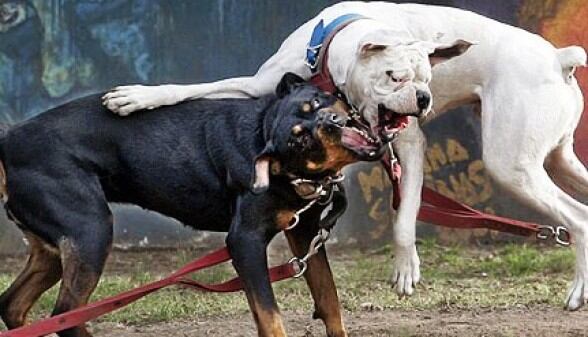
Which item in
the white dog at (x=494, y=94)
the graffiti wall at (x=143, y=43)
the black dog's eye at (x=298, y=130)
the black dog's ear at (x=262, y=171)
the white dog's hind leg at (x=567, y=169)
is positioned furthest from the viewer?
the graffiti wall at (x=143, y=43)

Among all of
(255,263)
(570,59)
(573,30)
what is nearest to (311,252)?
(255,263)

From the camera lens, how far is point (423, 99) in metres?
5.79

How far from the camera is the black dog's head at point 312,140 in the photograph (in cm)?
575

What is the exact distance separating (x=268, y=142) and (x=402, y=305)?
2440mm

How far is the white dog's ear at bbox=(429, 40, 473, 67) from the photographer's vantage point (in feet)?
20.3

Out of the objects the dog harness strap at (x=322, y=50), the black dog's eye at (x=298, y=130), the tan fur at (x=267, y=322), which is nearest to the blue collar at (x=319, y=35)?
the dog harness strap at (x=322, y=50)

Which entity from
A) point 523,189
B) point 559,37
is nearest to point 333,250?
point 559,37

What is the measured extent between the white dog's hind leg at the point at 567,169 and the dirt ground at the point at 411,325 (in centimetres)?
72

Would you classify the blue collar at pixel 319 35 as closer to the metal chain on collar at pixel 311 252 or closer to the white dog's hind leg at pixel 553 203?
the metal chain on collar at pixel 311 252

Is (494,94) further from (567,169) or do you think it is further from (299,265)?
(299,265)

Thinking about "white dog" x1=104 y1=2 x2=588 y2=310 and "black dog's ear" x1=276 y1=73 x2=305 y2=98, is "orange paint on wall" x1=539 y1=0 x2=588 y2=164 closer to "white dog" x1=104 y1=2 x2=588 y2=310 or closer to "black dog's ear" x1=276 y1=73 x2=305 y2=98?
"white dog" x1=104 y1=2 x2=588 y2=310

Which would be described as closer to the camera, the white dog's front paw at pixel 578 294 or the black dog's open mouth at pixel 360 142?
the black dog's open mouth at pixel 360 142

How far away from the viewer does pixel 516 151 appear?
22.2ft

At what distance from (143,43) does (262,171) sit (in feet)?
13.6
